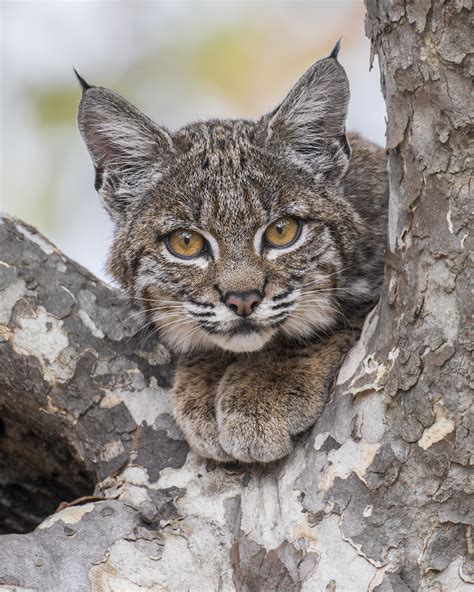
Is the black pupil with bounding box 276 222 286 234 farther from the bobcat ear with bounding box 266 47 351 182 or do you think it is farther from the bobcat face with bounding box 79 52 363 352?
the bobcat ear with bounding box 266 47 351 182

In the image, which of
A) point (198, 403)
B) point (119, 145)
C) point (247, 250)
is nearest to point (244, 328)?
point (247, 250)

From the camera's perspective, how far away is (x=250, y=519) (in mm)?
4223

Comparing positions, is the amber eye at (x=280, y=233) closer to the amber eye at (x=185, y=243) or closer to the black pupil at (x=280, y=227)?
the black pupil at (x=280, y=227)

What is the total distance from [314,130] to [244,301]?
1.26 meters

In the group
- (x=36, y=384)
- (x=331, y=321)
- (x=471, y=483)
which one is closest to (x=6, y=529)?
(x=36, y=384)

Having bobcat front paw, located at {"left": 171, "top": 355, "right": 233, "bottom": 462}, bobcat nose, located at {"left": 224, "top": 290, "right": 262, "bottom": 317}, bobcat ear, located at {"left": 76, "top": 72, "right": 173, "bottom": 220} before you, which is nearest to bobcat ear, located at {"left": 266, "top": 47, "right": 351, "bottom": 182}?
bobcat ear, located at {"left": 76, "top": 72, "right": 173, "bottom": 220}

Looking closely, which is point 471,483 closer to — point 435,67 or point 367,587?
point 367,587

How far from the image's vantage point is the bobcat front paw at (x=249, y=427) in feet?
14.4

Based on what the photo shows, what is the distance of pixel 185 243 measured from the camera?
4902 millimetres

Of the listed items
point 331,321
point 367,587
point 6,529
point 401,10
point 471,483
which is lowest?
point 6,529

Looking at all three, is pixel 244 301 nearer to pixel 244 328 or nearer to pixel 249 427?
pixel 244 328

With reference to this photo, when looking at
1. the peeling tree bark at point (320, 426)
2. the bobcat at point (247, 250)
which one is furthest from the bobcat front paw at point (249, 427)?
the peeling tree bark at point (320, 426)

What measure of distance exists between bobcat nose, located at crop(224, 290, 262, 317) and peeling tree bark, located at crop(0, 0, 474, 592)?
0.58 m

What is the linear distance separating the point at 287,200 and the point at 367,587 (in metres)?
2.14
